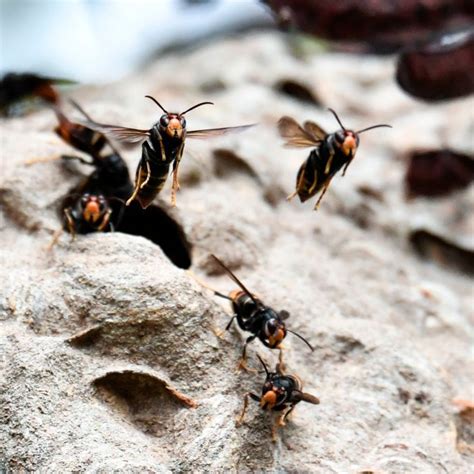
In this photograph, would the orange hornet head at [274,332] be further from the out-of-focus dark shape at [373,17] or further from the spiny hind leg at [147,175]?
the out-of-focus dark shape at [373,17]

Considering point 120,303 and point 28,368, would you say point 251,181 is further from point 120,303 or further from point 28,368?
point 28,368

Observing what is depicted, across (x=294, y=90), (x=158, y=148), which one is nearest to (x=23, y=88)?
(x=294, y=90)

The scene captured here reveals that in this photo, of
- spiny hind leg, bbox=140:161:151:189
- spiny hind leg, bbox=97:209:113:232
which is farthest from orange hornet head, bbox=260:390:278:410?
spiny hind leg, bbox=97:209:113:232

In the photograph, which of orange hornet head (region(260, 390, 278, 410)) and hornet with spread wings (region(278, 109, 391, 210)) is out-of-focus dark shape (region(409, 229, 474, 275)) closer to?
hornet with spread wings (region(278, 109, 391, 210))

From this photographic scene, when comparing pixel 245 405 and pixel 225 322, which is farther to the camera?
pixel 225 322

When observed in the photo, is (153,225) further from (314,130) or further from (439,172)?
(439,172)

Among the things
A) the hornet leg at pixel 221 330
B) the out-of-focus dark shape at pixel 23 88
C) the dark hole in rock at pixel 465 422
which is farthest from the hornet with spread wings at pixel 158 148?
the out-of-focus dark shape at pixel 23 88
